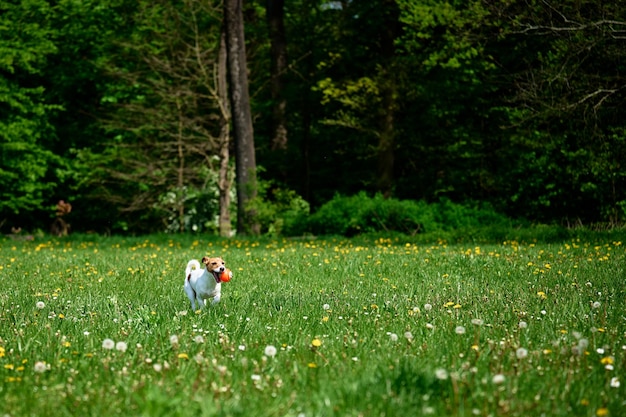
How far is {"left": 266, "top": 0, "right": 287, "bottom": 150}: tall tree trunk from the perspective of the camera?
90.6ft

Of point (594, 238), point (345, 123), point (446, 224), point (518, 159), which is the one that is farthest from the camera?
point (345, 123)

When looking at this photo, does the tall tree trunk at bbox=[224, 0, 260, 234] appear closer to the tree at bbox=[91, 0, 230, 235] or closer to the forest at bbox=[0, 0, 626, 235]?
the forest at bbox=[0, 0, 626, 235]

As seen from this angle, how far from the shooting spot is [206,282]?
6.29 meters

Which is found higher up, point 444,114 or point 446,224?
point 444,114

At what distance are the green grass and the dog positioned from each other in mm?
173

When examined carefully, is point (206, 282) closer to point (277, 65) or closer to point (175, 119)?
point (175, 119)

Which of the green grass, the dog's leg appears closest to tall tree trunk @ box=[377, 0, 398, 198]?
the green grass

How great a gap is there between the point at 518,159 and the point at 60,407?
20130 mm

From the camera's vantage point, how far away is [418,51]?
983 inches

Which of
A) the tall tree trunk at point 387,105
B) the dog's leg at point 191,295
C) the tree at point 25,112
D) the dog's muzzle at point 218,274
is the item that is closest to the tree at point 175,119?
the tree at point 25,112

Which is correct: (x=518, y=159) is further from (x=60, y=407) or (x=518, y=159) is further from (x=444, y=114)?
(x=60, y=407)

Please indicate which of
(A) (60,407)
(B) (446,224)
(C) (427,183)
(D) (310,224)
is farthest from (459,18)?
(A) (60,407)

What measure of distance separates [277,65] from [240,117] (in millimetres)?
8389

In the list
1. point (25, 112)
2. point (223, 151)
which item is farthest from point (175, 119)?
point (25, 112)
